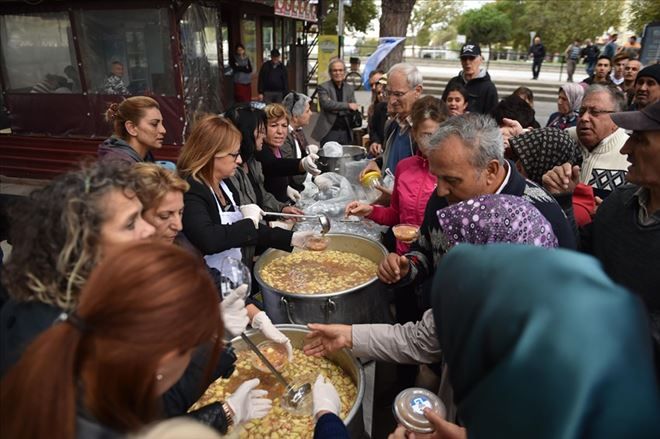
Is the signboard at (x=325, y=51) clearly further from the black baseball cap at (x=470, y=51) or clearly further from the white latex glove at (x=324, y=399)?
the white latex glove at (x=324, y=399)

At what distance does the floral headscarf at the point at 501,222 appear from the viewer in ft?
5.07

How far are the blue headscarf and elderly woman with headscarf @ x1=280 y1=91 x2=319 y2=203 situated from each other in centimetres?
342

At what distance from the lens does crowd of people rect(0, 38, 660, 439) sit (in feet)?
2.19

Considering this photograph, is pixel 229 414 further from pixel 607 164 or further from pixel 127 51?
pixel 127 51

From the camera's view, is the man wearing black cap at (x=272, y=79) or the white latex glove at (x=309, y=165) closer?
the white latex glove at (x=309, y=165)

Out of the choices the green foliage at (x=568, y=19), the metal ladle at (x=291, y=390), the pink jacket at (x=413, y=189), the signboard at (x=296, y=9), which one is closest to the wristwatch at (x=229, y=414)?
the metal ladle at (x=291, y=390)

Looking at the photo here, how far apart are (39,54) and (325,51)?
26.2 ft

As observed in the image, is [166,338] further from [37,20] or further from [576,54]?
[576,54]

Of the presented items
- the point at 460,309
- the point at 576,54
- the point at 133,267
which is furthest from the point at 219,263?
the point at 576,54

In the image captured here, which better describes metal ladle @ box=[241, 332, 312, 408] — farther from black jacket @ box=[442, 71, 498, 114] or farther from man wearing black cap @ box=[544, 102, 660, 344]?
black jacket @ box=[442, 71, 498, 114]

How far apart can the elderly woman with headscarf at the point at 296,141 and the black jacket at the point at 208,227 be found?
1625mm

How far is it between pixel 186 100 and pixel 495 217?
24.2ft

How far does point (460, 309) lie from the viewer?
30.2 inches

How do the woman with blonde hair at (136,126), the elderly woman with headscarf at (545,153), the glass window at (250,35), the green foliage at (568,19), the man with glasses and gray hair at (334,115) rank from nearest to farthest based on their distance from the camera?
the elderly woman with headscarf at (545,153)
the woman with blonde hair at (136,126)
the man with glasses and gray hair at (334,115)
the glass window at (250,35)
the green foliage at (568,19)
